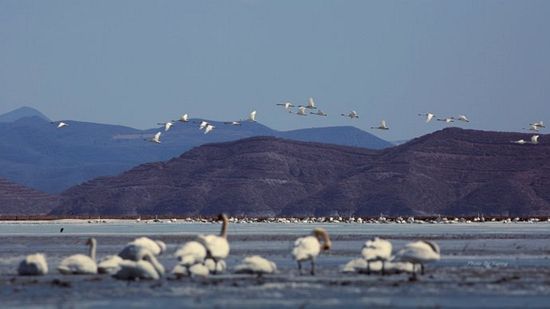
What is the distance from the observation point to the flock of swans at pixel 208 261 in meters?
35.0

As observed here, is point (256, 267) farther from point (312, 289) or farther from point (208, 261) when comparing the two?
point (312, 289)

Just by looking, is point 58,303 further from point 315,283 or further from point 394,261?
point 394,261

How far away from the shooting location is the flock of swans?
115 feet

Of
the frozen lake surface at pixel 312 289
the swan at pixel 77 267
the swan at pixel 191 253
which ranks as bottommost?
the frozen lake surface at pixel 312 289

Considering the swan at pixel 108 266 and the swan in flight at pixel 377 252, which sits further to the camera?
the swan at pixel 108 266

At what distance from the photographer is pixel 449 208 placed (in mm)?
188625

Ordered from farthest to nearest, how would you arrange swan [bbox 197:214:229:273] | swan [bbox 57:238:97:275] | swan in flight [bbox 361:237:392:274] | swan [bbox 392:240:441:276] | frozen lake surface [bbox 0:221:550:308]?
swan [bbox 57:238:97:275] → swan [bbox 197:214:229:273] → swan in flight [bbox 361:237:392:274] → swan [bbox 392:240:441:276] → frozen lake surface [bbox 0:221:550:308]

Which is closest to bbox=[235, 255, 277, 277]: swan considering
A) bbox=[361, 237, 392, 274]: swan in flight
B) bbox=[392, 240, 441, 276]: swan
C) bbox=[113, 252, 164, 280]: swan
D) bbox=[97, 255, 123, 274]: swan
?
bbox=[113, 252, 164, 280]: swan

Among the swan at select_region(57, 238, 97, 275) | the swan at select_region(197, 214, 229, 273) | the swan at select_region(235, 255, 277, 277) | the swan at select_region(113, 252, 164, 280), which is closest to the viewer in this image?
the swan at select_region(113, 252, 164, 280)

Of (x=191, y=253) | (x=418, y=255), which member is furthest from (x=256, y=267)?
(x=418, y=255)

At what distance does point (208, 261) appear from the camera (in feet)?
123

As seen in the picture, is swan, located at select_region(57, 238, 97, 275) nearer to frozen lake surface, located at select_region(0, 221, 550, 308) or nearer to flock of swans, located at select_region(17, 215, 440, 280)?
flock of swans, located at select_region(17, 215, 440, 280)

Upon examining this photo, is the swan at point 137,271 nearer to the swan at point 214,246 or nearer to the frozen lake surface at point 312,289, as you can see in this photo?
the frozen lake surface at point 312,289

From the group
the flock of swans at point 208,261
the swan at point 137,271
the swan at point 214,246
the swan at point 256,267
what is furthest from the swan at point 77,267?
the swan at point 256,267
